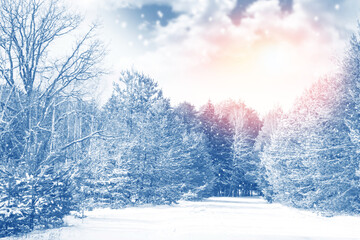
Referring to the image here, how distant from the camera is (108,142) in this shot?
987 inches

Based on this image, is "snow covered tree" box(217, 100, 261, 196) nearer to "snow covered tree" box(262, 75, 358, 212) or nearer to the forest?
the forest

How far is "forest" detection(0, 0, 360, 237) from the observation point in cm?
1213

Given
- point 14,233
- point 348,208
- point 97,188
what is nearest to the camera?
point 14,233

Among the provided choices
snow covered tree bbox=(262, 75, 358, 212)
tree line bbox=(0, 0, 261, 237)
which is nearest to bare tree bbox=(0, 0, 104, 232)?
tree line bbox=(0, 0, 261, 237)

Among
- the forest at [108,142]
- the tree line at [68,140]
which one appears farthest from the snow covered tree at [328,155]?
the tree line at [68,140]

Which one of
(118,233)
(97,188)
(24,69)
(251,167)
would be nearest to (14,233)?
(118,233)

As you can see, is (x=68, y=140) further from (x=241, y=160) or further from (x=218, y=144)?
(x=241, y=160)

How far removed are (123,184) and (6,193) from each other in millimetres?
14355

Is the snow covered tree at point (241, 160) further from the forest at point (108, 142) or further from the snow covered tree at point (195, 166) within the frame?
the forest at point (108, 142)

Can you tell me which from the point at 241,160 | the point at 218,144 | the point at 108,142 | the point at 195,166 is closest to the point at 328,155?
the point at 108,142

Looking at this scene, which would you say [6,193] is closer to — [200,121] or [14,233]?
[14,233]

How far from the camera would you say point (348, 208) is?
20.8m

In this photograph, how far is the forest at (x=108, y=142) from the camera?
1213 cm

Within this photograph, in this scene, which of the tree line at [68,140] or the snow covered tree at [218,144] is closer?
the tree line at [68,140]
